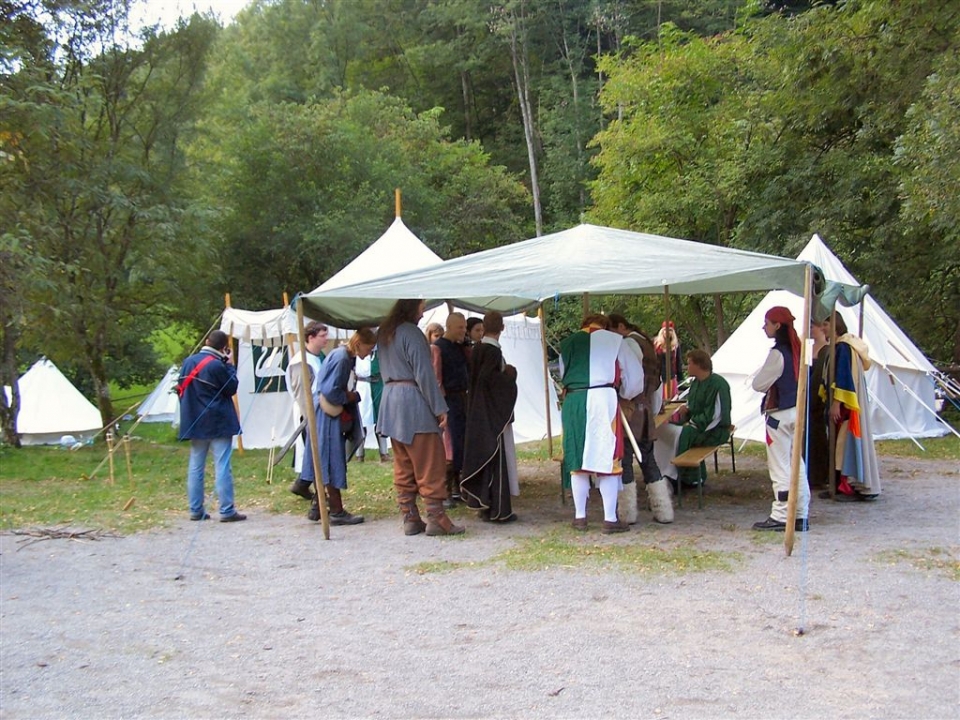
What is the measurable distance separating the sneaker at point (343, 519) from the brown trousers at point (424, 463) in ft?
2.87

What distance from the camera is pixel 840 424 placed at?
23.9ft

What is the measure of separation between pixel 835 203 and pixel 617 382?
8.56 m

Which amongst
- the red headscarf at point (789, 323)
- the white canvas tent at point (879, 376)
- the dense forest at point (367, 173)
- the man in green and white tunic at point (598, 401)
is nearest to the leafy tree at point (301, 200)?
the dense forest at point (367, 173)

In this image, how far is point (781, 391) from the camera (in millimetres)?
6117

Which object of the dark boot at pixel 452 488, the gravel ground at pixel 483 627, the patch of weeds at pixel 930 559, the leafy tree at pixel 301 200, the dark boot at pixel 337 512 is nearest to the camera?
the gravel ground at pixel 483 627

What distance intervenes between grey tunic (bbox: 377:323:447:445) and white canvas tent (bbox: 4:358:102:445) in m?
12.0

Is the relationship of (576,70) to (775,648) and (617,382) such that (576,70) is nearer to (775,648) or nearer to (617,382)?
(617,382)

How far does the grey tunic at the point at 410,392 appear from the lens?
6402 millimetres

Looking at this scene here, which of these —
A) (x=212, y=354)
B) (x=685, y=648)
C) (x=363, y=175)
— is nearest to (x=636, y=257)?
(x=685, y=648)

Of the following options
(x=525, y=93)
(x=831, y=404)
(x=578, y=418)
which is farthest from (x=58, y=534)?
(x=525, y=93)

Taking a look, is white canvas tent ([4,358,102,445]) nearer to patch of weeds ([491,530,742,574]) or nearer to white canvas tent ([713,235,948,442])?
white canvas tent ([713,235,948,442])

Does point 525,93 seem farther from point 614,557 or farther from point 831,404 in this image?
point 614,557

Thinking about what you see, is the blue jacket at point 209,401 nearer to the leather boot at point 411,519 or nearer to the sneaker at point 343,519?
the sneaker at point 343,519

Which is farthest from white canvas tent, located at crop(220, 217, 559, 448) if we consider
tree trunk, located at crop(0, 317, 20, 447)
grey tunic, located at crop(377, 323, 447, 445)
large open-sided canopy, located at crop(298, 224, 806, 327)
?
large open-sided canopy, located at crop(298, 224, 806, 327)
